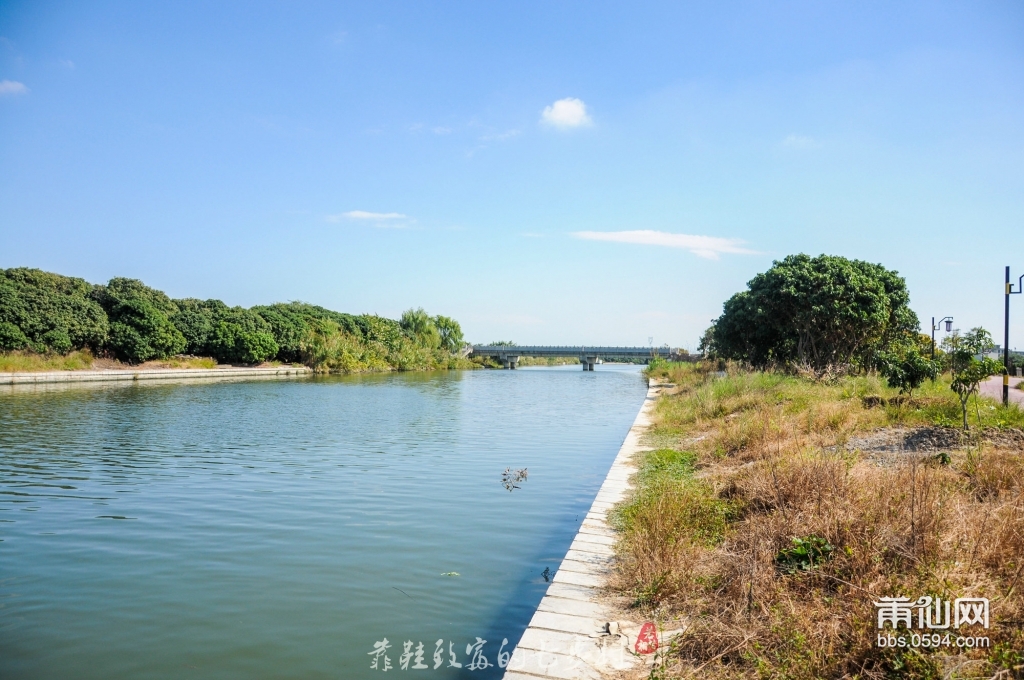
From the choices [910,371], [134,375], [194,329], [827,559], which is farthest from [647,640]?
[194,329]

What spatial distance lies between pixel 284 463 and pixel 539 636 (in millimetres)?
9548

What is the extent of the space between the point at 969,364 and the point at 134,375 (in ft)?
137

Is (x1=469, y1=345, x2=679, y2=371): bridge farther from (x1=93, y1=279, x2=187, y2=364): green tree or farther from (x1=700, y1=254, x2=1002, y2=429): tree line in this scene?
(x1=700, y1=254, x2=1002, y2=429): tree line

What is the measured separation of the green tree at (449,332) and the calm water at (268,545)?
67.0 metres

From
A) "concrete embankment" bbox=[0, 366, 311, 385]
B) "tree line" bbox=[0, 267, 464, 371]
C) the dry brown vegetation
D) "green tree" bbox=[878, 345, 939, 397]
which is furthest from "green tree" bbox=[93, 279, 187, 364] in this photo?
"green tree" bbox=[878, 345, 939, 397]

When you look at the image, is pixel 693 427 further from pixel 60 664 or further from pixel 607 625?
pixel 60 664

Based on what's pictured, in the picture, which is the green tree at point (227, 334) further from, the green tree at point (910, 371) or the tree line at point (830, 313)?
the green tree at point (910, 371)

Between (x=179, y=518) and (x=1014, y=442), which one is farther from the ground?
(x=1014, y=442)

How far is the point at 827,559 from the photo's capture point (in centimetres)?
469

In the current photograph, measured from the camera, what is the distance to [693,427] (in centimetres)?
1543

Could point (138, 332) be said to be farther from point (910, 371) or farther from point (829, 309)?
point (910, 371)

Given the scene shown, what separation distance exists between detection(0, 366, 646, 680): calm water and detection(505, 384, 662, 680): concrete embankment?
1.94 ft

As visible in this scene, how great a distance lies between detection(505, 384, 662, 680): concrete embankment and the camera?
3.97 meters

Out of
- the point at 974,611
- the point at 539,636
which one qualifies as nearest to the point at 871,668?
the point at 974,611
